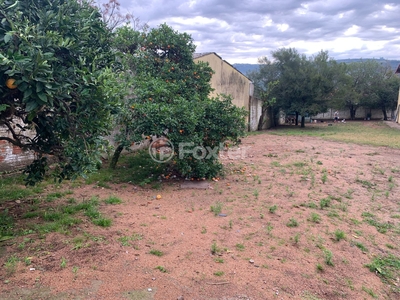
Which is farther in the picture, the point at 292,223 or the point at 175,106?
the point at 175,106

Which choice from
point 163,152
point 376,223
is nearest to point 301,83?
point 163,152

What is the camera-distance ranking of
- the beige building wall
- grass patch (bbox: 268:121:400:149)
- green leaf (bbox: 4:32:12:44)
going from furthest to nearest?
the beige building wall, grass patch (bbox: 268:121:400:149), green leaf (bbox: 4:32:12:44)

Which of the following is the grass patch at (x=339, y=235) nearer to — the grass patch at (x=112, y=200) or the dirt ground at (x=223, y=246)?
the dirt ground at (x=223, y=246)

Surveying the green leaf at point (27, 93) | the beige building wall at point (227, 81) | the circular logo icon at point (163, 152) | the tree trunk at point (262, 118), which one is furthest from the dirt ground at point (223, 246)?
the tree trunk at point (262, 118)

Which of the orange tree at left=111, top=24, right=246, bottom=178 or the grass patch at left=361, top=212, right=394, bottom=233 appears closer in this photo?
the grass patch at left=361, top=212, right=394, bottom=233

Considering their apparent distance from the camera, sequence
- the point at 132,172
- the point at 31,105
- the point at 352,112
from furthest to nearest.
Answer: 1. the point at 352,112
2. the point at 132,172
3. the point at 31,105

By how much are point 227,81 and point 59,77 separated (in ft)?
47.5

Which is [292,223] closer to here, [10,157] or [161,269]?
[161,269]

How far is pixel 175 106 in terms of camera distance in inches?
257

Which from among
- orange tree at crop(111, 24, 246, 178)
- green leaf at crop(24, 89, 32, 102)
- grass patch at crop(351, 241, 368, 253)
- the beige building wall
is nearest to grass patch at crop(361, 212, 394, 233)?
grass patch at crop(351, 241, 368, 253)

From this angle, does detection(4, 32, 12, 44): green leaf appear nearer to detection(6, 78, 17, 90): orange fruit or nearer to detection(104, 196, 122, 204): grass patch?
detection(6, 78, 17, 90): orange fruit

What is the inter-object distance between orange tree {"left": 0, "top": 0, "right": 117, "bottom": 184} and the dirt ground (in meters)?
1.13

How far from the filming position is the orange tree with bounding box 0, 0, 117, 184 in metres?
2.80

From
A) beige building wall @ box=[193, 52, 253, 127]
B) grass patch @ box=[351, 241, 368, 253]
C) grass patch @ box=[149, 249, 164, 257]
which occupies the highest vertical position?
beige building wall @ box=[193, 52, 253, 127]
